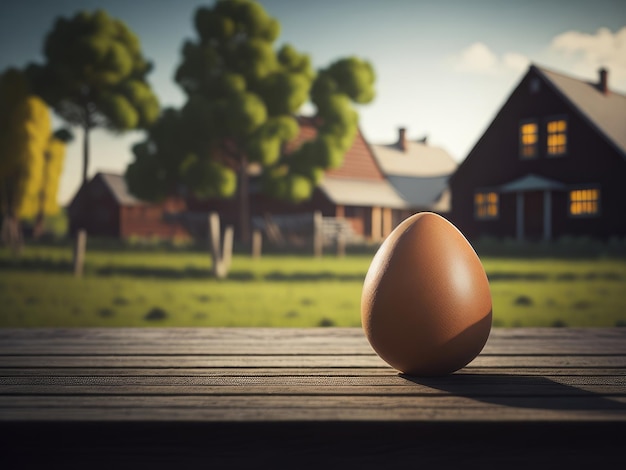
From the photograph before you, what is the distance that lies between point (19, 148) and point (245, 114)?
6.92 meters

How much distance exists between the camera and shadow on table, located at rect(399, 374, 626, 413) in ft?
7.48

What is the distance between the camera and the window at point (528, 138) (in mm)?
15719

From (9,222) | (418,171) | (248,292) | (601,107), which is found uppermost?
(601,107)

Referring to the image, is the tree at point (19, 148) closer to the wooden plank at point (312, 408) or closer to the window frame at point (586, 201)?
the window frame at point (586, 201)

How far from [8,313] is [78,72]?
40.6 ft

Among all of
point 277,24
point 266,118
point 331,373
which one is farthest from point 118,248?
point 331,373

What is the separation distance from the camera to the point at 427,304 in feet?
9.02

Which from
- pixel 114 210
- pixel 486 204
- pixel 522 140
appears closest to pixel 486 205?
pixel 486 204

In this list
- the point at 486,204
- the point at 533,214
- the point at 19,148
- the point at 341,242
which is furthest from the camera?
the point at 19,148

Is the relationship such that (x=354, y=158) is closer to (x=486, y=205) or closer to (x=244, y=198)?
(x=244, y=198)

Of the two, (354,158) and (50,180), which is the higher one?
(354,158)

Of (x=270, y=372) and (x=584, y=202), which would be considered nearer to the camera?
(x=270, y=372)

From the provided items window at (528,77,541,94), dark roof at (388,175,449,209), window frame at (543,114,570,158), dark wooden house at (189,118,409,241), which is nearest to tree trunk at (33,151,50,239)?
dark wooden house at (189,118,409,241)

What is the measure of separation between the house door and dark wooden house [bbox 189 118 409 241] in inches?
158
